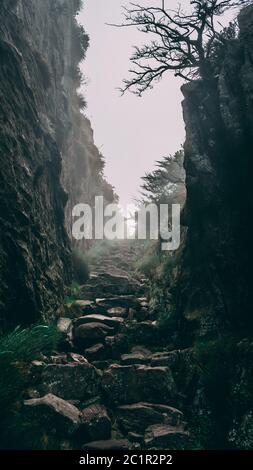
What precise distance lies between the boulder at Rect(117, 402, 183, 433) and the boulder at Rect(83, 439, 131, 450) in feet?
1.46

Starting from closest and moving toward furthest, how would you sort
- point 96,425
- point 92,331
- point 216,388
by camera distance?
1. point 96,425
2. point 216,388
3. point 92,331

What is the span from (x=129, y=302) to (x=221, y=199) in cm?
391

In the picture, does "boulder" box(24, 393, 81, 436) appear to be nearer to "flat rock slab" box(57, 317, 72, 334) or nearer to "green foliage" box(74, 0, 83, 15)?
"flat rock slab" box(57, 317, 72, 334)

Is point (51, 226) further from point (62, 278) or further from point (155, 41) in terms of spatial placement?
point (155, 41)

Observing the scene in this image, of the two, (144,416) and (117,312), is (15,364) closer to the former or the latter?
(144,416)

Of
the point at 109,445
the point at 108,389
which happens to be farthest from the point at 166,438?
the point at 108,389

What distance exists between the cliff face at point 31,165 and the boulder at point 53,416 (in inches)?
74.4

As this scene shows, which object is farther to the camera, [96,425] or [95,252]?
[95,252]

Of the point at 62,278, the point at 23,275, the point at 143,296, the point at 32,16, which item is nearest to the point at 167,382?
the point at 23,275

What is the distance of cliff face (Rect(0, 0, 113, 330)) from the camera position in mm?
7262

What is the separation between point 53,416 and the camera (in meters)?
4.90

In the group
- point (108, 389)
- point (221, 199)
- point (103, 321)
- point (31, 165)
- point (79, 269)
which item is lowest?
point (108, 389)

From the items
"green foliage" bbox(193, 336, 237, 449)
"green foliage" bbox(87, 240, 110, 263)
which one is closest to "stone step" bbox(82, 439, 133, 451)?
"green foliage" bbox(193, 336, 237, 449)

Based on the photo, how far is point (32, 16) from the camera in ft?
41.0
